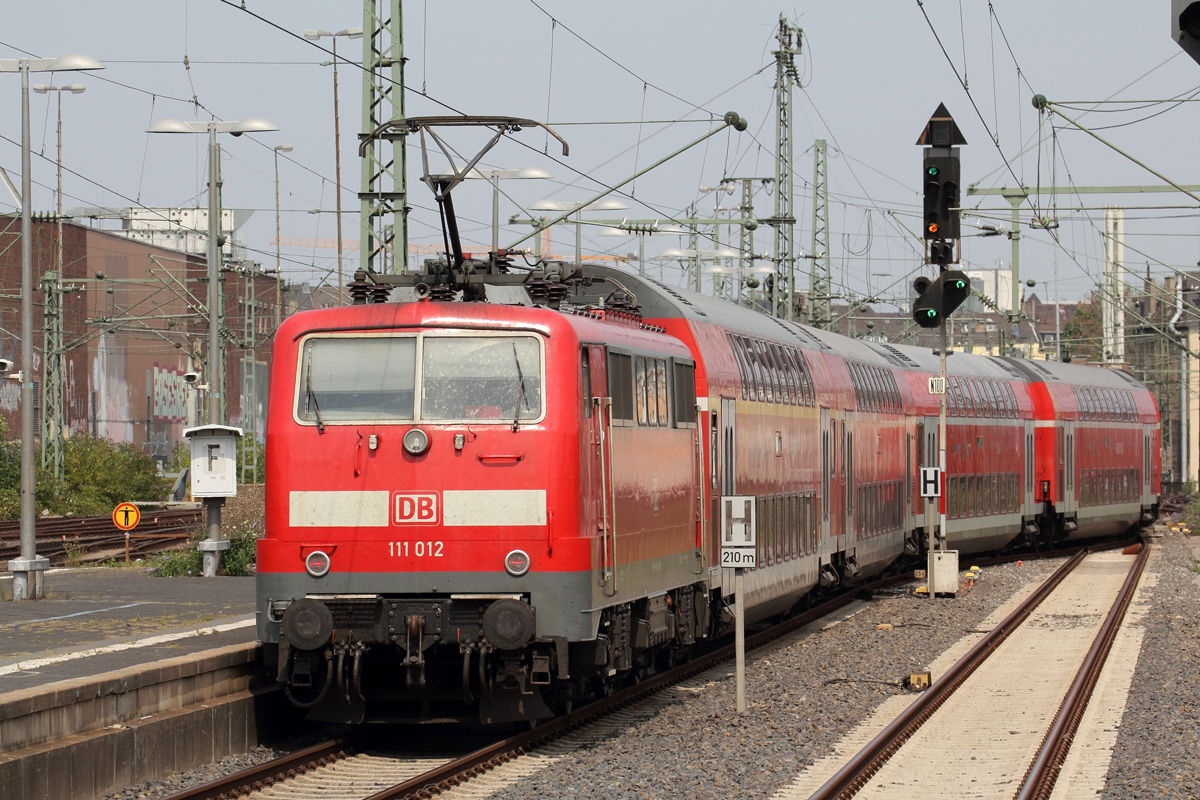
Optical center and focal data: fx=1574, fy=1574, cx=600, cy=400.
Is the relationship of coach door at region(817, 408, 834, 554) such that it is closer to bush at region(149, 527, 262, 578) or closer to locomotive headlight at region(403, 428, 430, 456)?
bush at region(149, 527, 262, 578)

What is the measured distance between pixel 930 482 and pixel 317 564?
48.1 ft

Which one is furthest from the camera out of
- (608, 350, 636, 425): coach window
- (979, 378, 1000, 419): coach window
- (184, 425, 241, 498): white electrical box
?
(979, 378, 1000, 419): coach window

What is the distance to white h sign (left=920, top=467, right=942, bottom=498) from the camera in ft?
78.1

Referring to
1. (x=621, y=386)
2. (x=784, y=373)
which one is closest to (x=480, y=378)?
(x=621, y=386)

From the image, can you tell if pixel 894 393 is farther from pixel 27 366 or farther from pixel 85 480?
pixel 85 480

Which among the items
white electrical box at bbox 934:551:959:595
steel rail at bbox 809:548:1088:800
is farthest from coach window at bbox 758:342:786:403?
white electrical box at bbox 934:551:959:595

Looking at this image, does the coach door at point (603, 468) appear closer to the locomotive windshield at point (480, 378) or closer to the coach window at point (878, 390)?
the locomotive windshield at point (480, 378)

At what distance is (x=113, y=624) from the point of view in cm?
1516

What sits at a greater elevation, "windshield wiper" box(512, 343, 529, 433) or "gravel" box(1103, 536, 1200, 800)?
"windshield wiper" box(512, 343, 529, 433)

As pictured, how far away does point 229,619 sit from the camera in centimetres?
1569

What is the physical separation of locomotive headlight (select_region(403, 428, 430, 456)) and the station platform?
2.71 m

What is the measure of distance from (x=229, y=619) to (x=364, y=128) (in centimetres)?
702

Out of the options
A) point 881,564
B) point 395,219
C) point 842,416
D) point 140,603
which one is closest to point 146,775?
point 140,603

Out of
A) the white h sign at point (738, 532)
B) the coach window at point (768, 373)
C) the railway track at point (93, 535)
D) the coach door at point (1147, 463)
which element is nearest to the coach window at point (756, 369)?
the coach window at point (768, 373)
